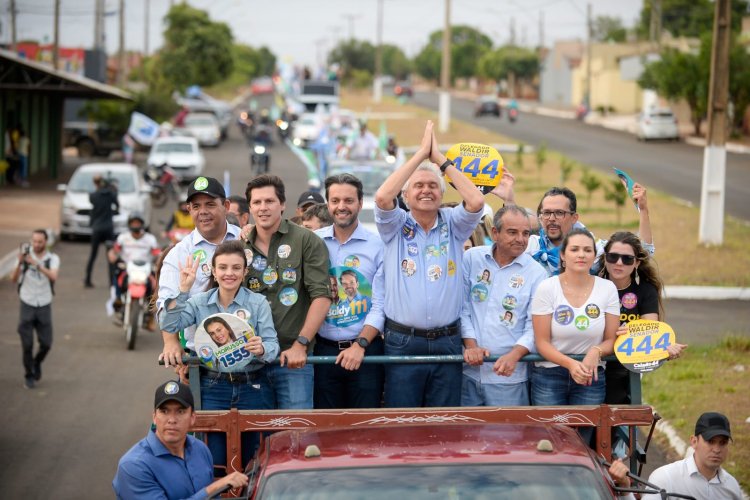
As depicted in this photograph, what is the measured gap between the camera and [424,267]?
6.79m

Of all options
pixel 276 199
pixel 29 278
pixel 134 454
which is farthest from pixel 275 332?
pixel 29 278

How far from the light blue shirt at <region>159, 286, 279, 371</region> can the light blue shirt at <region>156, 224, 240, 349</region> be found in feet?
1.01

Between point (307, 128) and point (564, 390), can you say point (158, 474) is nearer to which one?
point (564, 390)

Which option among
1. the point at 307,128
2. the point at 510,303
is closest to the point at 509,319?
the point at 510,303

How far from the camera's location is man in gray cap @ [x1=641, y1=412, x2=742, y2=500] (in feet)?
20.2

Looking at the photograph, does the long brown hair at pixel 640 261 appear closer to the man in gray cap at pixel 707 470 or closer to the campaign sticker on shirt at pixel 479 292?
the campaign sticker on shirt at pixel 479 292

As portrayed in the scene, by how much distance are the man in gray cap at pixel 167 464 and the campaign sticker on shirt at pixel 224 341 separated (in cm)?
64

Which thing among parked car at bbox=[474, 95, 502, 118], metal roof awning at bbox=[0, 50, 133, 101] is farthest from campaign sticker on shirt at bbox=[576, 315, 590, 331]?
parked car at bbox=[474, 95, 502, 118]

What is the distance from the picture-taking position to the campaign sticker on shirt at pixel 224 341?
6051mm

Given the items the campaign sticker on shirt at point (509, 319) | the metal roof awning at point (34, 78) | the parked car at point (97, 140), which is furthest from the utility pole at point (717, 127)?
the parked car at point (97, 140)

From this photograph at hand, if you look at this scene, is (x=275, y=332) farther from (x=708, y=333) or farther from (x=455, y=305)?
(x=708, y=333)

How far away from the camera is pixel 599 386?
669 centimetres

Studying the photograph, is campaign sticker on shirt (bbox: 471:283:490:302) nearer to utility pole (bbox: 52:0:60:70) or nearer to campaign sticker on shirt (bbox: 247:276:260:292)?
campaign sticker on shirt (bbox: 247:276:260:292)

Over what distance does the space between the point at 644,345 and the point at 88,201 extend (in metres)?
20.6
